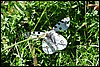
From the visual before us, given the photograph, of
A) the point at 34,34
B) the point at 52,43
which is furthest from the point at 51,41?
the point at 34,34

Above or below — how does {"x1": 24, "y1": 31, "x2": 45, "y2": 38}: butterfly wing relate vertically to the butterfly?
above

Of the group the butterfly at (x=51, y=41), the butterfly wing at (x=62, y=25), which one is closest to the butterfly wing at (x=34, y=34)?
the butterfly at (x=51, y=41)

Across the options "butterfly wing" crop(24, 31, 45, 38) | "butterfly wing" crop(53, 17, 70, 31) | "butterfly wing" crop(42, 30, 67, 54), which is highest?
"butterfly wing" crop(53, 17, 70, 31)

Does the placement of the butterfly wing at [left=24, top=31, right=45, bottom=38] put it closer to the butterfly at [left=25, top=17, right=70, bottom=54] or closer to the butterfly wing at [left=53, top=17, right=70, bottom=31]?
the butterfly at [left=25, top=17, right=70, bottom=54]

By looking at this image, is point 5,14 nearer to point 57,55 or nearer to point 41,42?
point 41,42

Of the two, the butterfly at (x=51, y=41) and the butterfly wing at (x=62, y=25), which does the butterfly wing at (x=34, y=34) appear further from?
the butterfly wing at (x=62, y=25)

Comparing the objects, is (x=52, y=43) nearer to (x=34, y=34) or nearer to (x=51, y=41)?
(x=51, y=41)

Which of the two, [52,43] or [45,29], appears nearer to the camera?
[52,43]

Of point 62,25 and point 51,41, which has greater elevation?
point 62,25

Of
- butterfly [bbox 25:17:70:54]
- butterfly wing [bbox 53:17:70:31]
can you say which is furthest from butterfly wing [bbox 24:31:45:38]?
butterfly wing [bbox 53:17:70:31]

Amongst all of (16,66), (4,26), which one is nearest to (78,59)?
(16,66)
